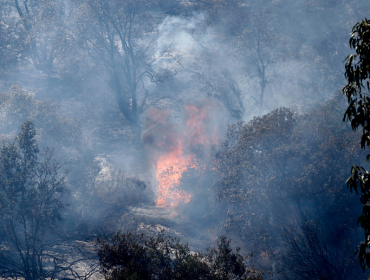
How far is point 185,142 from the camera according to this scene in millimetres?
33625

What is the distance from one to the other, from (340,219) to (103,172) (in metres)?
21.3

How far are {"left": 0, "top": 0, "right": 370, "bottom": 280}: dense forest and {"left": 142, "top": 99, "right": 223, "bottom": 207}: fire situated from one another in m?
0.20

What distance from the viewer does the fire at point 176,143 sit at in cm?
2934

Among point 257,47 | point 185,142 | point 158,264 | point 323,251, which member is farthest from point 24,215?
point 257,47

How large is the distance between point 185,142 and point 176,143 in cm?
107

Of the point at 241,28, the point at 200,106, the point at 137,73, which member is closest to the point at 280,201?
the point at 200,106

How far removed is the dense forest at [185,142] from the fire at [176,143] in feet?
0.66

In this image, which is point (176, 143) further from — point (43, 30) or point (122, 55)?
point (43, 30)

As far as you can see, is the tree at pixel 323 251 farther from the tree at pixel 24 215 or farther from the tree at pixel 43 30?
the tree at pixel 43 30

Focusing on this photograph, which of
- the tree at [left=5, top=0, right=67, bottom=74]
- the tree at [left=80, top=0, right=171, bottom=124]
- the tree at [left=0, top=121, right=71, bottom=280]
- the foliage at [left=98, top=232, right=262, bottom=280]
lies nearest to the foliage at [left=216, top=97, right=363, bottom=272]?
the foliage at [left=98, top=232, right=262, bottom=280]

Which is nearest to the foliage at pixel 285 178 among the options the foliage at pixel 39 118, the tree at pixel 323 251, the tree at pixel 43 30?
the tree at pixel 323 251

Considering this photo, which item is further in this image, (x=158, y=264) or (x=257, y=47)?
(x=257, y=47)

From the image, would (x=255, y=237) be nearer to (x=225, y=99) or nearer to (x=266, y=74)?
(x=225, y=99)

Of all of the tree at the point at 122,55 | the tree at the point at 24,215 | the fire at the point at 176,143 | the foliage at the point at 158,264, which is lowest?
the foliage at the point at 158,264
